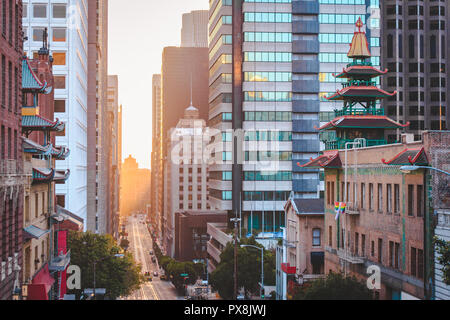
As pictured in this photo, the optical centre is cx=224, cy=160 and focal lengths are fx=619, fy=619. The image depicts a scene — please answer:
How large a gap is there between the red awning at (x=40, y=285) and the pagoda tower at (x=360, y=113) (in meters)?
25.9

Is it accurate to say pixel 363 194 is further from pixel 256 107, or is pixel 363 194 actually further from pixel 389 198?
pixel 256 107

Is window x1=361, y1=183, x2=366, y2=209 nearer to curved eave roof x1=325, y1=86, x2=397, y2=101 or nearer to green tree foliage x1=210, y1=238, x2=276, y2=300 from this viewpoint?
curved eave roof x1=325, y1=86, x2=397, y2=101

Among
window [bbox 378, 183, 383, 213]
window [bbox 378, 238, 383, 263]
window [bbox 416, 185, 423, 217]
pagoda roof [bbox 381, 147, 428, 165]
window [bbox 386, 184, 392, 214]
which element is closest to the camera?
pagoda roof [bbox 381, 147, 428, 165]

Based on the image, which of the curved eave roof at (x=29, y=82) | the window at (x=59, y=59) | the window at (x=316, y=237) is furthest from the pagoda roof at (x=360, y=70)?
the window at (x=59, y=59)

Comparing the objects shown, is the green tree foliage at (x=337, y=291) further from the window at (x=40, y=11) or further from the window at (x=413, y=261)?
the window at (x=40, y=11)

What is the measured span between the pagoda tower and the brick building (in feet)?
88.8

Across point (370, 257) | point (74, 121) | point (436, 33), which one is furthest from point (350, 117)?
point (436, 33)

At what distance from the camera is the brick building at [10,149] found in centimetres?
3009

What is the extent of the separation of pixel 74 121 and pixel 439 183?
5640cm

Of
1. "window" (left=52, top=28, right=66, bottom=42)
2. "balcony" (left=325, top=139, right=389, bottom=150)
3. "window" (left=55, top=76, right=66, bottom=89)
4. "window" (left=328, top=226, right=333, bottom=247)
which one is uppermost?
"window" (left=52, top=28, right=66, bottom=42)

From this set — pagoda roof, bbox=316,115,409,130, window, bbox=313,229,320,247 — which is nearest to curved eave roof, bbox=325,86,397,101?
pagoda roof, bbox=316,115,409,130

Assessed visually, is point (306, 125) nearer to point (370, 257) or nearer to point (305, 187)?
point (305, 187)

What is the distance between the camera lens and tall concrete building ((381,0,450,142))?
13100 cm

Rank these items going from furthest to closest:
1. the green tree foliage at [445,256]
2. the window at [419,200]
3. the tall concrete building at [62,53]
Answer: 1. the tall concrete building at [62,53]
2. the window at [419,200]
3. the green tree foliage at [445,256]
